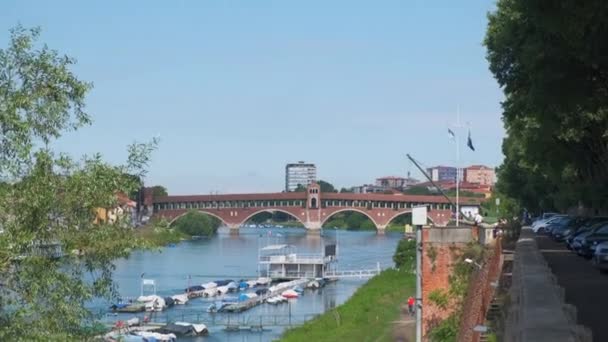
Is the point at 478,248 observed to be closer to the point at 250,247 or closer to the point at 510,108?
the point at 510,108

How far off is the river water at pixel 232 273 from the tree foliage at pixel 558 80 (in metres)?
13.6

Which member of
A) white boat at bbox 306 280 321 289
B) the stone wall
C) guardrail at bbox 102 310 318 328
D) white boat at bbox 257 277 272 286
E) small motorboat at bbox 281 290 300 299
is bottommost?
guardrail at bbox 102 310 318 328

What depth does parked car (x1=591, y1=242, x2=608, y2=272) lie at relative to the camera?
80.1ft

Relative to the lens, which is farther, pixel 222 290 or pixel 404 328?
pixel 222 290

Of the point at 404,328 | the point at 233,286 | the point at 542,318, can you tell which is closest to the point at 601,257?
the point at 404,328

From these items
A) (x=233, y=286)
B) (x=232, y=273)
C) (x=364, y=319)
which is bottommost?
(x=233, y=286)

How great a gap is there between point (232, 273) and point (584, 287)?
243ft

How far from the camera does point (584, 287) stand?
66.3ft

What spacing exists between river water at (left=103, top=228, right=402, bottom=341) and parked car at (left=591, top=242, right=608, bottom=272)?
14105 millimetres

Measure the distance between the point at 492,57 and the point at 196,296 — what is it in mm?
47280

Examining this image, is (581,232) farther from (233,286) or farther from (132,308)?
(233,286)

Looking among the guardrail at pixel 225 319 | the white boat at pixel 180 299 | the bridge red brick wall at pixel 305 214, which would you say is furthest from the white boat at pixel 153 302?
the bridge red brick wall at pixel 305 214

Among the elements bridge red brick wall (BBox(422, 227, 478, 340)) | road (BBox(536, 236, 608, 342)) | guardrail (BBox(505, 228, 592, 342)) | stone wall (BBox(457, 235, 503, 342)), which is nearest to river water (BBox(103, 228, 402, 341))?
bridge red brick wall (BBox(422, 227, 478, 340))

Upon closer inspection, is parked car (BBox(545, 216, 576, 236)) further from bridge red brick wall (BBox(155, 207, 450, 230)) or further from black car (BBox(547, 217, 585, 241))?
bridge red brick wall (BBox(155, 207, 450, 230))
